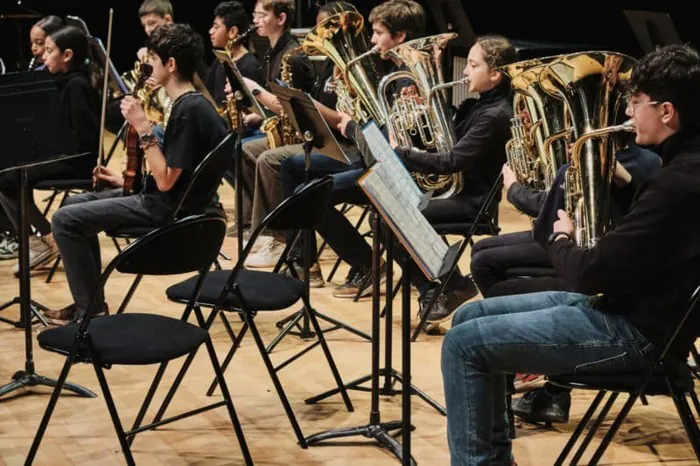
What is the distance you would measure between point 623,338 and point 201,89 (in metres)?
2.78

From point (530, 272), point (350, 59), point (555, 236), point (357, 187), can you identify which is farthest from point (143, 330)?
point (350, 59)

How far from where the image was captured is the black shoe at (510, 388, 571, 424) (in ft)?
12.8

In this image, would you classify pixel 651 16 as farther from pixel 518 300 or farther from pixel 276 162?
pixel 518 300

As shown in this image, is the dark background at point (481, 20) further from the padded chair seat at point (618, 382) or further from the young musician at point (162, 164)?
the padded chair seat at point (618, 382)

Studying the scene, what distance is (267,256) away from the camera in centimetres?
632

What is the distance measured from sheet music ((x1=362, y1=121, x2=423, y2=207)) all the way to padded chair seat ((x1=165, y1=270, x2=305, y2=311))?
73cm

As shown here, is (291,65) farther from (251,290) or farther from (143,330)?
(143,330)

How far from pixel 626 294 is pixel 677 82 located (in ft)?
1.91

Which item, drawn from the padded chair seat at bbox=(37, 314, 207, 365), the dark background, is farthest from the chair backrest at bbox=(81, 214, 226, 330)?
the dark background

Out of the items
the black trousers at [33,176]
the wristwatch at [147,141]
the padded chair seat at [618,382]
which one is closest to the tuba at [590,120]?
the padded chair seat at [618,382]

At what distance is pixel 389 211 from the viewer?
9.89 feet

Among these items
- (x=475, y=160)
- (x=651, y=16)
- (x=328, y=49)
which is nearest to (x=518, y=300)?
(x=475, y=160)

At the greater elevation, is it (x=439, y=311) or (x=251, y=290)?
(x=251, y=290)

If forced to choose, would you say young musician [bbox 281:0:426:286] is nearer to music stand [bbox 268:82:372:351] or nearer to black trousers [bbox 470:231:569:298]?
music stand [bbox 268:82:372:351]
